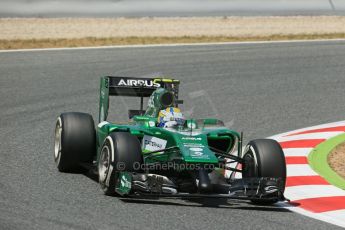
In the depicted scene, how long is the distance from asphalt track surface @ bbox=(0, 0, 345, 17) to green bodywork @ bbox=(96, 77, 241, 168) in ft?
43.7

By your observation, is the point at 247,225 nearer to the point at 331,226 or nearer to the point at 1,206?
the point at 331,226

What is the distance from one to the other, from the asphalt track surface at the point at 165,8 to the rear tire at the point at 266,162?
14812 millimetres

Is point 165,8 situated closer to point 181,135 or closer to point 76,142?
point 76,142

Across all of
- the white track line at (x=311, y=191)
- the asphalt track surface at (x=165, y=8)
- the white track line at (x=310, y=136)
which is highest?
the asphalt track surface at (x=165, y=8)

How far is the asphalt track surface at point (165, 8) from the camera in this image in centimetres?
2336

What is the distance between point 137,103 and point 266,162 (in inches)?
271

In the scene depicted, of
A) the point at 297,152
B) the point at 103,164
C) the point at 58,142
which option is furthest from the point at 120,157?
the point at 297,152

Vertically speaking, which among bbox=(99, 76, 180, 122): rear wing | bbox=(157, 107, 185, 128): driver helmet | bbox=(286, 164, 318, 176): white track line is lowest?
bbox=(286, 164, 318, 176): white track line

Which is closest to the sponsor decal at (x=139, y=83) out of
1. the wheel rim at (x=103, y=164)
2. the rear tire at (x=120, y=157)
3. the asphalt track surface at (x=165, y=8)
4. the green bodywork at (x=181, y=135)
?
the green bodywork at (x=181, y=135)

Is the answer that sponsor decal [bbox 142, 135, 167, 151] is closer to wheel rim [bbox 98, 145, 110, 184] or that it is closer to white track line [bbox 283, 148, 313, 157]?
wheel rim [bbox 98, 145, 110, 184]

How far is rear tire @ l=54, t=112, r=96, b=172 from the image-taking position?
10211 mm

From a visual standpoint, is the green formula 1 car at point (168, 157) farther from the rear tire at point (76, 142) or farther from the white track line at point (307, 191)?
the white track line at point (307, 191)

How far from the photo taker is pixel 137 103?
52.1 ft

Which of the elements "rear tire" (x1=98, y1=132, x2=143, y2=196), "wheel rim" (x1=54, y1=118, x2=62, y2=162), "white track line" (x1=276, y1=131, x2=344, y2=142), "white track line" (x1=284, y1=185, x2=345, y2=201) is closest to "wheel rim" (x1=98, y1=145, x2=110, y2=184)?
"rear tire" (x1=98, y1=132, x2=143, y2=196)
